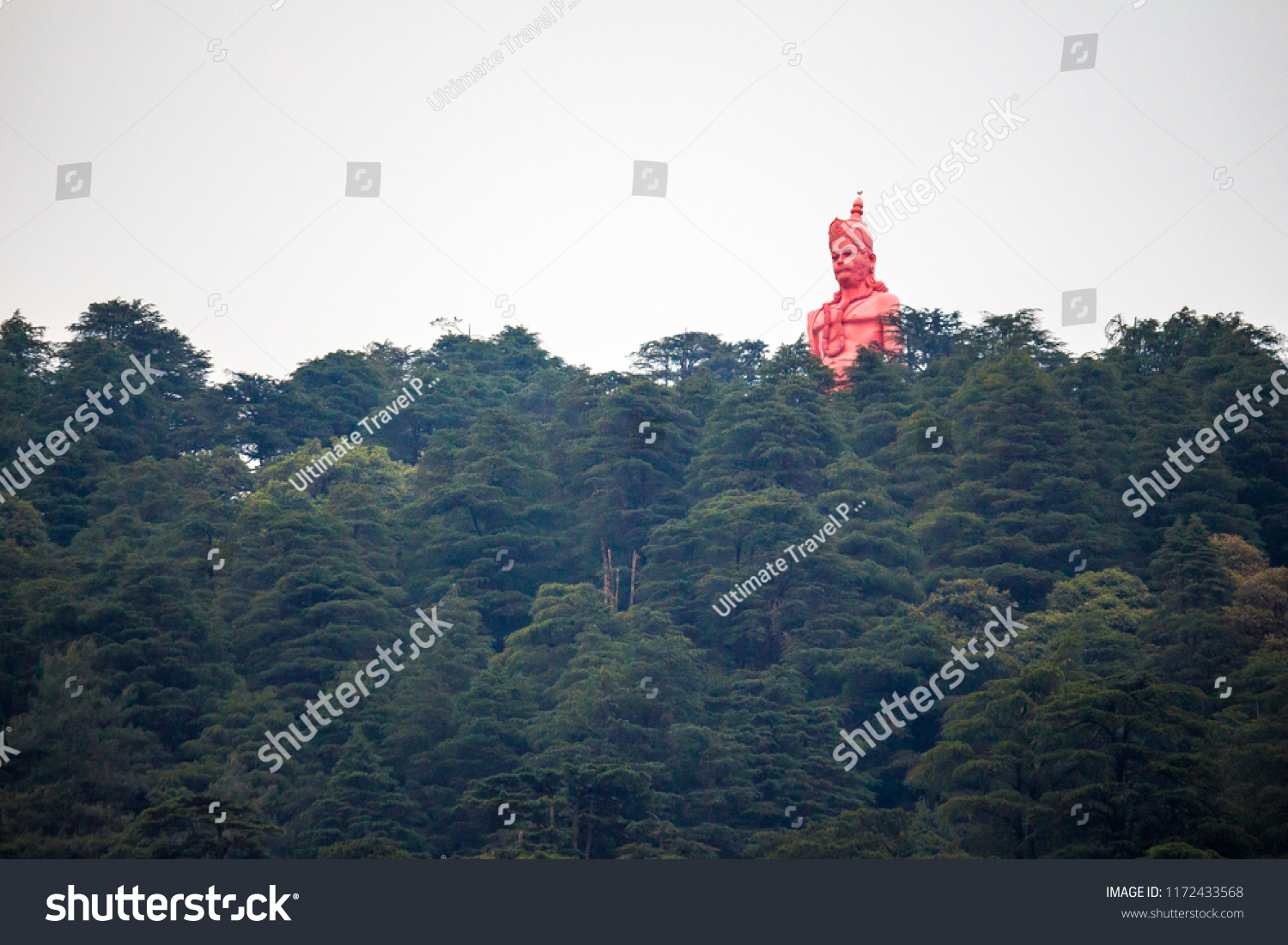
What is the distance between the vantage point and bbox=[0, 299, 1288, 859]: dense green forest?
20.7 metres

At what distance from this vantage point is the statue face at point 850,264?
4112 cm

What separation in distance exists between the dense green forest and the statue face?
3000 millimetres

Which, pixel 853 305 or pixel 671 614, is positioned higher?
pixel 853 305

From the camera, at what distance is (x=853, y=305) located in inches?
1626

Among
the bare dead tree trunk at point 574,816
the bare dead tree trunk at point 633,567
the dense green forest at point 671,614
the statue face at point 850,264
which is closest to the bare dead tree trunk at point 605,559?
the dense green forest at point 671,614

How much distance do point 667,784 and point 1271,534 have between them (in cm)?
1517

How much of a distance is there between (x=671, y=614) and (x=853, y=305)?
610 inches

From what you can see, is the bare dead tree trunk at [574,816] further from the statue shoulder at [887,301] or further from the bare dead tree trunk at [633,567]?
the statue shoulder at [887,301]

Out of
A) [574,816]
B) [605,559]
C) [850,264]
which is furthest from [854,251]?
[574,816]

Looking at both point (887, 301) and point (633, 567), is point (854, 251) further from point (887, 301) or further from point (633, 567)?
point (633, 567)

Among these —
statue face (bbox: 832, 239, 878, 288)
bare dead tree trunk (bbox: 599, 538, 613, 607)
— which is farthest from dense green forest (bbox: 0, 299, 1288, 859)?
statue face (bbox: 832, 239, 878, 288)

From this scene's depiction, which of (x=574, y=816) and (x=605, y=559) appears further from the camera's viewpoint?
(x=605, y=559)

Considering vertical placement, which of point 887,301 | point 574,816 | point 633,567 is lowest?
point 574,816

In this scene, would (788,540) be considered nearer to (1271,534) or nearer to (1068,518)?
(1068,518)
